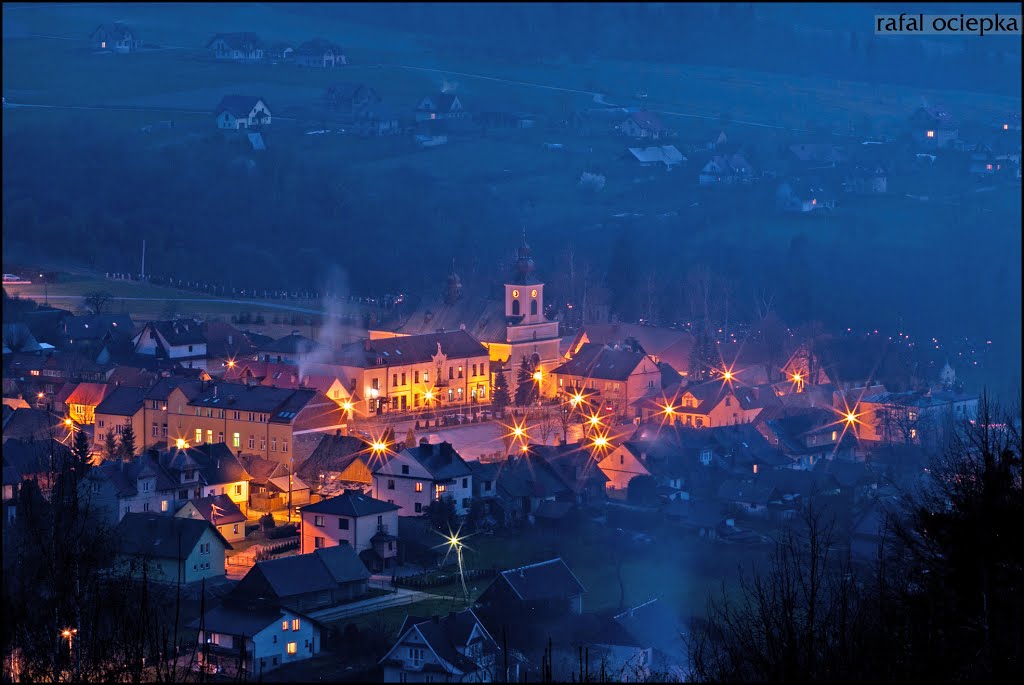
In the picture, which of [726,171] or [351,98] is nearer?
[726,171]

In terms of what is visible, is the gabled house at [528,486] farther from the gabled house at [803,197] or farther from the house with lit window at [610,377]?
the gabled house at [803,197]

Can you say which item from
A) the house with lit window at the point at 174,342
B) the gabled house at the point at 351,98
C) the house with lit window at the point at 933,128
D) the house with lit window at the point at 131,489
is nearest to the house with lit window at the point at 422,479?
the house with lit window at the point at 131,489

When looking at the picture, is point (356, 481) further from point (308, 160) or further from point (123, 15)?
point (123, 15)

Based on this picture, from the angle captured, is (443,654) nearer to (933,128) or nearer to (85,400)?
(85,400)

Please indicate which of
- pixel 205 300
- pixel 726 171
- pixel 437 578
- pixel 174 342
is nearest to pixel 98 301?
pixel 205 300

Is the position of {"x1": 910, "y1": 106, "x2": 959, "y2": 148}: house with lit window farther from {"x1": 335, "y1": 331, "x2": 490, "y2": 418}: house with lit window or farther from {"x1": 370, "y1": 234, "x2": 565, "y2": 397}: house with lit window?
{"x1": 335, "y1": 331, "x2": 490, "y2": 418}: house with lit window
